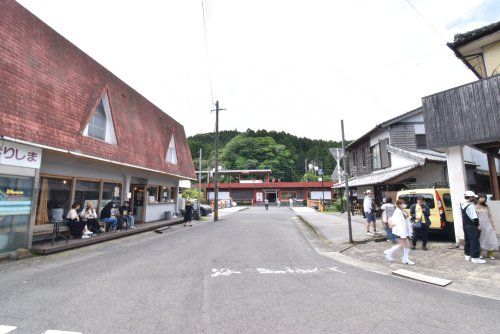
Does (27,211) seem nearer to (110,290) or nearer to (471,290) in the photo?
(110,290)

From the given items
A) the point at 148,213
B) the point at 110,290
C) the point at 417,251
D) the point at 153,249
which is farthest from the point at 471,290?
the point at 148,213

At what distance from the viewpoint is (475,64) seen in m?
11.9

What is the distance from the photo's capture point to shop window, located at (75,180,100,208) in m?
11.3

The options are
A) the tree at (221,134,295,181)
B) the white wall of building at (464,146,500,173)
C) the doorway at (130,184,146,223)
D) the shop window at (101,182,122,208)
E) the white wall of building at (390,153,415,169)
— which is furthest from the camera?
the tree at (221,134,295,181)

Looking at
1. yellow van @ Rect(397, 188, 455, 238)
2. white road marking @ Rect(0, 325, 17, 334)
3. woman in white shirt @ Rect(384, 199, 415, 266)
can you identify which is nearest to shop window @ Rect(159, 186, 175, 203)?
yellow van @ Rect(397, 188, 455, 238)

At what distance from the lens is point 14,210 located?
7.68 metres

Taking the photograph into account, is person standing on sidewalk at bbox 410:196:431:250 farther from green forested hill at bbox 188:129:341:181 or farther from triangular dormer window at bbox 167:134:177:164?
green forested hill at bbox 188:129:341:181

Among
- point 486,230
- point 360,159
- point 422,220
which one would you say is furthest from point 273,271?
point 360,159

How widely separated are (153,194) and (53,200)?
780 cm

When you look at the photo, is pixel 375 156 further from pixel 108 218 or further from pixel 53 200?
pixel 53 200

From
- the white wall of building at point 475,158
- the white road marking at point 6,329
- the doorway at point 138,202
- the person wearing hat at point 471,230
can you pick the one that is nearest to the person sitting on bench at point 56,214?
the doorway at point 138,202

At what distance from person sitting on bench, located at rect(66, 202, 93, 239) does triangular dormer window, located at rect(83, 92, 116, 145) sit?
3545 mm

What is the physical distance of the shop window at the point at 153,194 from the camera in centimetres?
1714

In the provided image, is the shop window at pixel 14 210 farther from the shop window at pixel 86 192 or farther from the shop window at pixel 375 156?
the shop window at pixel 375 156
